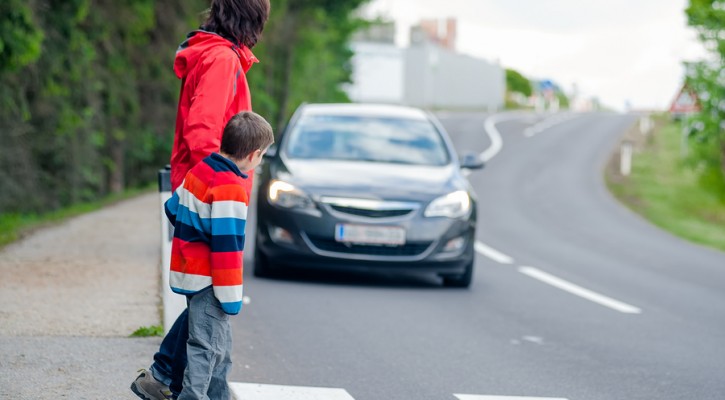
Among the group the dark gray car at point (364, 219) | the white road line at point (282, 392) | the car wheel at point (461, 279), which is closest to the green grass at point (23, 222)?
the dark gray car at point (364, 219)

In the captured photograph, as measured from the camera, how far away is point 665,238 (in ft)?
A: 62.0

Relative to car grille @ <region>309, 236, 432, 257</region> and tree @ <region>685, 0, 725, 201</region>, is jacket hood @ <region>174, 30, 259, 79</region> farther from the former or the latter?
tree @ <region>685, 0, 725, 201</region>

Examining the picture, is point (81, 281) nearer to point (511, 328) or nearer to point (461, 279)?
point (511, 328)

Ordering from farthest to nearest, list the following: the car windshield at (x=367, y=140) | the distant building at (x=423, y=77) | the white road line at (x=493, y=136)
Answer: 1. the distant building at (x=423, y=77)
2. the white road line at (x=493, y=136)
3. the car windshield at (x=367, y=140)

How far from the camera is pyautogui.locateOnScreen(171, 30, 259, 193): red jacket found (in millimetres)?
5383

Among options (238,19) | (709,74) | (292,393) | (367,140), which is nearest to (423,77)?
(709,74)

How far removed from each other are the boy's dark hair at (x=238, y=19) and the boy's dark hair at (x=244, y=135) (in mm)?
731

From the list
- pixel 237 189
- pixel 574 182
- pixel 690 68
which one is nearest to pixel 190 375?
pixel 237 189

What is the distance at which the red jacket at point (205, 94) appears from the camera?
5383 mm

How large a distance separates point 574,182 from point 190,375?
26.1 metres

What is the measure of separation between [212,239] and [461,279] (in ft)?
21.1

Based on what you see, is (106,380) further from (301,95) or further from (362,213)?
(301,95)

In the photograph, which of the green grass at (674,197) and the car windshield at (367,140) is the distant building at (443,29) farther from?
the car windshield at (367,140)

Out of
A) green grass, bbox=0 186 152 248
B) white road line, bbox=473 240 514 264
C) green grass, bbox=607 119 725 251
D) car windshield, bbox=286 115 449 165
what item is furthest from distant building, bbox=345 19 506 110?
car windshield, bbox=286 115 449 165
